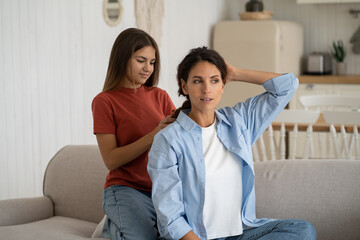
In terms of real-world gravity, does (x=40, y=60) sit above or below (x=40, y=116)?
above

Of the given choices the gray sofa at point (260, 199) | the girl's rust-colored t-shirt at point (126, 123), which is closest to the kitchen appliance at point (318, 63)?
the gray sofa at point (260, 199)

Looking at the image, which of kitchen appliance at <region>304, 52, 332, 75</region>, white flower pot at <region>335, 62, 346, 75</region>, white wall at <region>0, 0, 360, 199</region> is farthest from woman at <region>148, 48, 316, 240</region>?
white flower pot at <region>335, 62, 346, 75</region>

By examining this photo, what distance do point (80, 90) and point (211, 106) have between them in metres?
2.22

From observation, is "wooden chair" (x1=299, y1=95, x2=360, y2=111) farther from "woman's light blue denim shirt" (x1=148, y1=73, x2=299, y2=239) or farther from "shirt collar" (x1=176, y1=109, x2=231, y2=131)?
"shirt collar" (x1=176, y1=109, x2=231, y2=131)

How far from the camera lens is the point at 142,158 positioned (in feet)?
7.05

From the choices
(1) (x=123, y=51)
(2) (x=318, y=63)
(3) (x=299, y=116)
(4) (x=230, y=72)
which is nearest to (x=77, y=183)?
(1) (x=123, y=51)

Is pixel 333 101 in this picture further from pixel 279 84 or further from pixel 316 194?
pixel 279 84

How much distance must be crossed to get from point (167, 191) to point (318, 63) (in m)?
4.70

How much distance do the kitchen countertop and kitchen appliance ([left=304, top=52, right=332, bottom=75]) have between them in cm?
19

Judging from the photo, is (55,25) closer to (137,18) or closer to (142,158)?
(137,18)

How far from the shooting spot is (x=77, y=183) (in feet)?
8.74

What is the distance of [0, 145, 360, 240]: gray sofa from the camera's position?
2221 millimetres

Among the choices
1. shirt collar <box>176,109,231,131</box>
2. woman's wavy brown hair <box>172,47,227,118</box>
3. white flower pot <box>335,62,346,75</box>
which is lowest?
white flower pot <box>335,62,346,75</box>

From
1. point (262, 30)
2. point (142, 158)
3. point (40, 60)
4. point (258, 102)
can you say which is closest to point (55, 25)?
point (40, 60)
